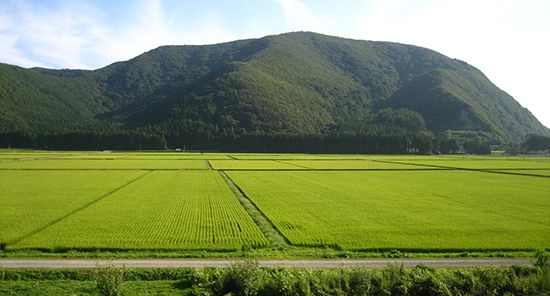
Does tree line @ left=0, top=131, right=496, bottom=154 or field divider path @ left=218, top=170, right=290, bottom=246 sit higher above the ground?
tree line @ left=0, top=131, right=496, bottom=154

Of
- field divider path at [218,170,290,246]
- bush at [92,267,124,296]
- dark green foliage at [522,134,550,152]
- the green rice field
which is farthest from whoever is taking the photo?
dark green foliage at [522,134,550,152]

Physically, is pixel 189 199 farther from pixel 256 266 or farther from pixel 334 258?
pixel 256 266

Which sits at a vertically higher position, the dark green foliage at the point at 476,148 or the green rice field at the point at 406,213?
the dark green foliage at the point at 476,148

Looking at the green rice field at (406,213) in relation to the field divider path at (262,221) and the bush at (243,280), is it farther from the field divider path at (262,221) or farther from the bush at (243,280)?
the bush at (243,280)

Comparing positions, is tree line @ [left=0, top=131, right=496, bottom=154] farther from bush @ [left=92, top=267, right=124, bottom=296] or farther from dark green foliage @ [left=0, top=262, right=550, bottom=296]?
bush @ [left=92, top=267, right=124, bottom=296]

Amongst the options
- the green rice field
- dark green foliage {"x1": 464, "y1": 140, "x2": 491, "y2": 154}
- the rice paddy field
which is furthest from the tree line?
the rice paddy field

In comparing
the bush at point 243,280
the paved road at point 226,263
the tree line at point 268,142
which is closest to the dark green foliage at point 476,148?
the tree line at point 268,142

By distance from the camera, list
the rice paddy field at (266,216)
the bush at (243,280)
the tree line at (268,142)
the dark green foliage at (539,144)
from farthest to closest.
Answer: the dark green foliage at (539,144) < the tree line at (268,142) < the rice paddy field at (266,216) < the bush at (243,280)

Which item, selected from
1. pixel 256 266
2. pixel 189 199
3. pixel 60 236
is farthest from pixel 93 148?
pixel 256 266

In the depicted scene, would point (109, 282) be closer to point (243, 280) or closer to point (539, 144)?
point (243, 280)

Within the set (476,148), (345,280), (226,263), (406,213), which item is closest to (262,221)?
(226,263)
